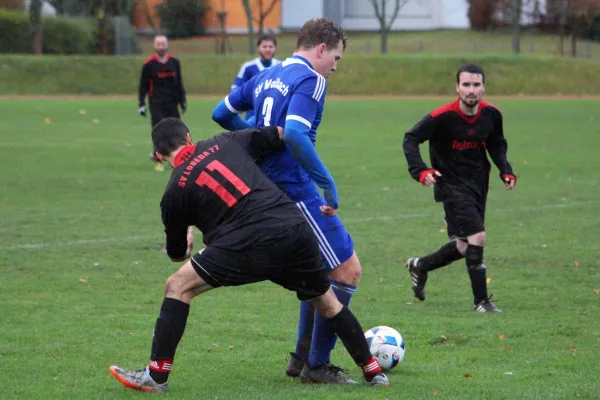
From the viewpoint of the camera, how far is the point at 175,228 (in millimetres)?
5469

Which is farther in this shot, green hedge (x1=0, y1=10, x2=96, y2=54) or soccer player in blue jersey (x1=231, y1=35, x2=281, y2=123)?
green hedge (x1=0, y1=10, x2=96, y2=54)

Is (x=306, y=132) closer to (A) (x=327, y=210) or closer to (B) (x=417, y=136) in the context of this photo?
(A) (x=327, y=210)

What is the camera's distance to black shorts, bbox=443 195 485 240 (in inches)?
321

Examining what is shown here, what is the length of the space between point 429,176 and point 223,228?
2.85 meters

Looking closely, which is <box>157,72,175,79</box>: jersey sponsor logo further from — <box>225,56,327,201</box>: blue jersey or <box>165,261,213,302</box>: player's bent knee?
<box>165,261,213,302</box>: player's bent knee

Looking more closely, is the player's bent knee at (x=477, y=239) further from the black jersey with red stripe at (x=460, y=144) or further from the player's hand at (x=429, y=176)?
the player's hand at (x=429, y=176)

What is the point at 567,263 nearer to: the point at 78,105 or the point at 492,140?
the point at 492,140

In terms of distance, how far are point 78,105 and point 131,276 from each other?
25522 millimetres

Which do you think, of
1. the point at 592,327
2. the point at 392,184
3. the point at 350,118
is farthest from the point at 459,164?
the point at 350,118

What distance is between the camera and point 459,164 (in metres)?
8.29

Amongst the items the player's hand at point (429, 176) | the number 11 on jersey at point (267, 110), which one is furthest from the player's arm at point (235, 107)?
the player's hand at point (429, 176)

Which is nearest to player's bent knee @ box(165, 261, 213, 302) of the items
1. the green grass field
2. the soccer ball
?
the green grass field

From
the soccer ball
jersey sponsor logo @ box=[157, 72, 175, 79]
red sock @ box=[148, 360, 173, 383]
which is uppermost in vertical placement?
jersey sponsor logo @ box=[157, 72, 175, 79]

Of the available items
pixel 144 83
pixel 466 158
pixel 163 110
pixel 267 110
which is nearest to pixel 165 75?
pixel 144 83
